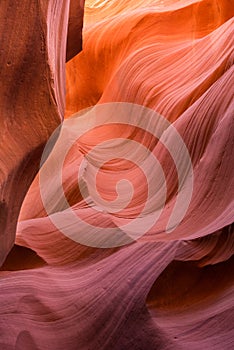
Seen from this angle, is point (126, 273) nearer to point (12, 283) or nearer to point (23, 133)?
point (12, 283)

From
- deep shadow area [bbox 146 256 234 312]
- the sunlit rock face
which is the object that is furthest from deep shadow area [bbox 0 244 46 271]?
deep shadow area [bbox 146 256 234 312]

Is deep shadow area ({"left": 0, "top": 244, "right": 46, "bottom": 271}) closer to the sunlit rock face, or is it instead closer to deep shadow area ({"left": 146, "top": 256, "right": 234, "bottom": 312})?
the sunlit rock face

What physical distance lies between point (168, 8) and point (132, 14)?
113 millimetres

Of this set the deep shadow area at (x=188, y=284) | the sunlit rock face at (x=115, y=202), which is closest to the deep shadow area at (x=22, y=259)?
the sunlit rock face at (x=115, y=202)

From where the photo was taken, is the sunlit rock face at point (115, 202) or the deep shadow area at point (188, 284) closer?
the sunlit rock face at point (115, 202)

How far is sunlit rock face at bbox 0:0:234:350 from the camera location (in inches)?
33.7

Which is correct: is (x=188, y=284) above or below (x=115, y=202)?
below

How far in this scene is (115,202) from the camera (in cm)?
130

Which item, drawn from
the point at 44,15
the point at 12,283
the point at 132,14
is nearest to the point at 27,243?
the point at 12,283

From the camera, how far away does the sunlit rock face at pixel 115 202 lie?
855 millimetres

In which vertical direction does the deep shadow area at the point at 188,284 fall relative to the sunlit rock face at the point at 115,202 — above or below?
below

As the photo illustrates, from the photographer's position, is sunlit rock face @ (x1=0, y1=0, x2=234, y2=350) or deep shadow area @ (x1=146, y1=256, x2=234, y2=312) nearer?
sunlit rock face @ (x1=0, y1=0, x2=234, y2=350)

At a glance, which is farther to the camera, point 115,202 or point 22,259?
point 115,202

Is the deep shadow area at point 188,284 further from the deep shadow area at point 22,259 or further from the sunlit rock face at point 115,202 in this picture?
the deep shadow area at point 22,259
